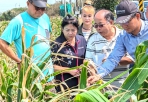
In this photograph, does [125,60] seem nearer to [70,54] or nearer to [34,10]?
[70,54]

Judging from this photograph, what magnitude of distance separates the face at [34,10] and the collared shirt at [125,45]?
0.87 m

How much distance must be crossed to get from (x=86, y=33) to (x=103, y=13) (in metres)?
0.96

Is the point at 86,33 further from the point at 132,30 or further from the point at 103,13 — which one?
the point at 132,30

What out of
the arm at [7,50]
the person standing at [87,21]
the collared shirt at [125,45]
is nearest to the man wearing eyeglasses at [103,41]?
the collared shirt at [125,45]

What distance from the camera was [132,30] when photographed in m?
2.64

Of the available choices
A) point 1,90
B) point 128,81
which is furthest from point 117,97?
point 1,90

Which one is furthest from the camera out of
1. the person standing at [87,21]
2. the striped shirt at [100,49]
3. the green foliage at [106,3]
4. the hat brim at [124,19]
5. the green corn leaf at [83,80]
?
the green foliage at [106,3]

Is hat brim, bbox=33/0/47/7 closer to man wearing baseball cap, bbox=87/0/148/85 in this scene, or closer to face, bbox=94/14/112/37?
face, bbox=94/14/112/37

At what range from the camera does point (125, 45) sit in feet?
9.03

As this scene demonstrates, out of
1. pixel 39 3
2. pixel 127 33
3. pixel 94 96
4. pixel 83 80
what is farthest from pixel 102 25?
pixel 94 96

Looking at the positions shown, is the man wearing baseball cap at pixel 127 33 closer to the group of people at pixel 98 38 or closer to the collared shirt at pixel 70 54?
the group of people at pixel 98 38

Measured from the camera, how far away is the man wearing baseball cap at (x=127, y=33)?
2.63 meters

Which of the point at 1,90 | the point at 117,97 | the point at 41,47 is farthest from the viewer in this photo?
the point at 41,47

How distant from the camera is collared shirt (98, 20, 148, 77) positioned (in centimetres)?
268
